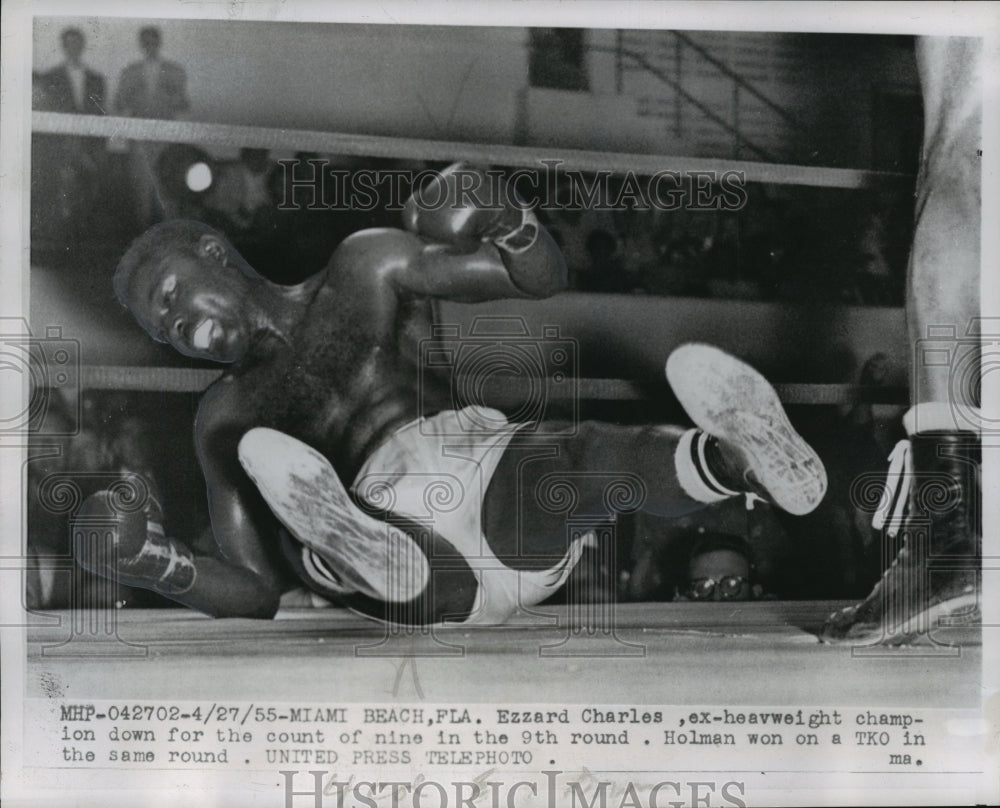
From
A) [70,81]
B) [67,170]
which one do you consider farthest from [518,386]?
[70,81]

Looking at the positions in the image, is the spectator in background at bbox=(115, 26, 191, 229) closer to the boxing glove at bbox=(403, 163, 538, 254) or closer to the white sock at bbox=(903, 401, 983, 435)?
the boxing glove at bbox=(403, 163, 538, 254)

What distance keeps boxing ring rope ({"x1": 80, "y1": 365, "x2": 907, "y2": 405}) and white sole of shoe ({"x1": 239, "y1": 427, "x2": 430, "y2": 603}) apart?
0.99 ft

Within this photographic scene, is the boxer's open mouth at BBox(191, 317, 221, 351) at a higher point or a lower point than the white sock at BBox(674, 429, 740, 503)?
higher

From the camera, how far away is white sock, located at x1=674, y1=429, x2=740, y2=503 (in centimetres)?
330

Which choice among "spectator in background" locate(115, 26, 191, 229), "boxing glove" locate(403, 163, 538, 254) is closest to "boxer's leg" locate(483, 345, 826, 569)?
"boxing glove" locate(403, 163, 538, 254)

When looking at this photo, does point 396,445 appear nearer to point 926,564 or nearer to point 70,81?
point 70,81

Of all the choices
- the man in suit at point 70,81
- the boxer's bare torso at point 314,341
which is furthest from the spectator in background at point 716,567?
the man in suit at point 70,81

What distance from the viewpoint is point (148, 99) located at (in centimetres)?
335

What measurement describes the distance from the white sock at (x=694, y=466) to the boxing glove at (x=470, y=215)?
2.90 ft

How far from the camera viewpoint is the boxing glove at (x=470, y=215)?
330cm

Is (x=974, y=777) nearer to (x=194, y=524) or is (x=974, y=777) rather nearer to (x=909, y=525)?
(x=909, y=525)

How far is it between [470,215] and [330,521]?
1179mm

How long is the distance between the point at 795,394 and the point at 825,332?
251mm

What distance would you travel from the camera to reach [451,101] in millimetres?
3324
